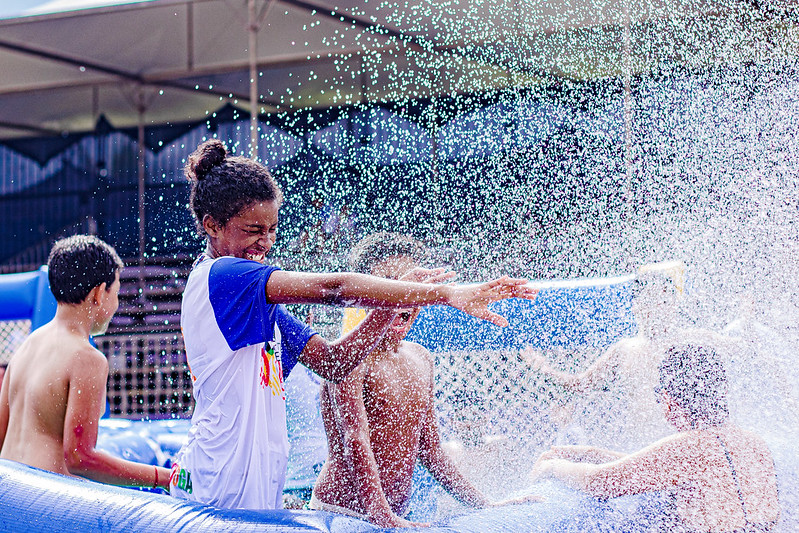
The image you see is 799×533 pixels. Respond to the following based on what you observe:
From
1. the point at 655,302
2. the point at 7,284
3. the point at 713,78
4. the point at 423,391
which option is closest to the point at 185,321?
the point at 423,391

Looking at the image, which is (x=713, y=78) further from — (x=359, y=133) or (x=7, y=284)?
(x=7, y=284)

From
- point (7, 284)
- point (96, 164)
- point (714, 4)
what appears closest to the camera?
point (7, 284)

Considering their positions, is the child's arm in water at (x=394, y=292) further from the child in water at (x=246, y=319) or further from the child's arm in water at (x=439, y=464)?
the child's arm in water at (x=439, y=464)

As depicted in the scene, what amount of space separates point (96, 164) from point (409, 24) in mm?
4390

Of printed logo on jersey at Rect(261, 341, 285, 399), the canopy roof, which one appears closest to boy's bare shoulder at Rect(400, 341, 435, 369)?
printed logo on jersey at Rect(261, 341, 285, 399)

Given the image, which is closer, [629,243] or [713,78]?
[629,243]

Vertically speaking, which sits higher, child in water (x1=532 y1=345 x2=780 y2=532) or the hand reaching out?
the hand reaching out

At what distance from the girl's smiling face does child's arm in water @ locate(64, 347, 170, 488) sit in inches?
30.3

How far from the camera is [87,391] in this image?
2.36m

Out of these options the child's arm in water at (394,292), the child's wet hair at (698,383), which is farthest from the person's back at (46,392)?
the child's wet hair at (698,383)

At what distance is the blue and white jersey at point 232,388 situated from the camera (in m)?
1.73

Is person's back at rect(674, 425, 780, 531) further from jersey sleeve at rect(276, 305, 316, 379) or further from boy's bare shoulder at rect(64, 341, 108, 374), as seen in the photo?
boy's bare shoulder at rect(64, 341, 108, 374)

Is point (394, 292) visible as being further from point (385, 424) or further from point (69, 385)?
point (69, 385)

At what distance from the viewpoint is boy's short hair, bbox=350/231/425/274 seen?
7.84ft
